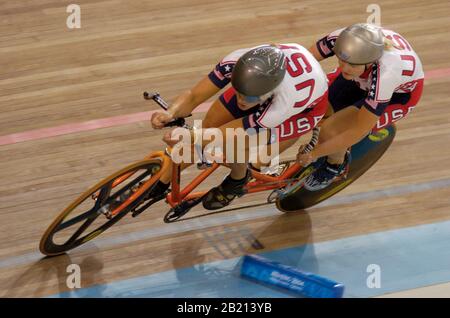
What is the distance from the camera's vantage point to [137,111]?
5.89 metres

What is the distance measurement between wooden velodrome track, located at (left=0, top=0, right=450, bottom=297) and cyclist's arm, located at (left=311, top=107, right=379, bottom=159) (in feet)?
2.30

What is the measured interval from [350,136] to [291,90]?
445 millimetres

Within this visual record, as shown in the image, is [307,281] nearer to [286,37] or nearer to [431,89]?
[431,89]

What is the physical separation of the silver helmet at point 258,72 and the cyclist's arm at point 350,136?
1.68 feet

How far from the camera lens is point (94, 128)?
5691 mm

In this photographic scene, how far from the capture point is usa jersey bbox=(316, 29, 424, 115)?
4246 mm

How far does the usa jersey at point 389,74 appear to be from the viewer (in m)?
4.25
